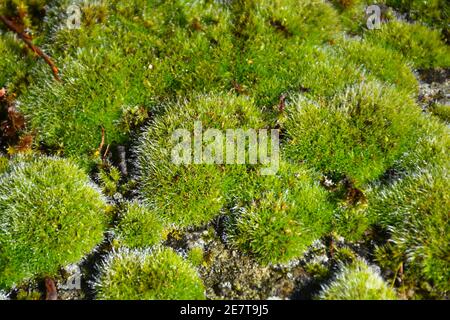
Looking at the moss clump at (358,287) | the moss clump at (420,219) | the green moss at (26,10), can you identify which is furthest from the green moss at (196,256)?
the green moss at (26,10)

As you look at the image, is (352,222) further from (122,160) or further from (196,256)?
(122,160)

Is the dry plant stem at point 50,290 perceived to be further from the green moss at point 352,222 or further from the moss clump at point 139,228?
the green moss at point 352,222

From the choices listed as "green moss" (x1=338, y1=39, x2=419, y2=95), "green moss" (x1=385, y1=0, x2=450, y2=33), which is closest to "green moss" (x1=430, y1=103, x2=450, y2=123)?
"green moss" (x1=338, y1=39, x2=419, y2=95)

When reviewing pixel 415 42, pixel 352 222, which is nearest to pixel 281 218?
pixel 352 222

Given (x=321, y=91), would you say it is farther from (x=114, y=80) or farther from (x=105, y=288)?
(x=105, y=288)

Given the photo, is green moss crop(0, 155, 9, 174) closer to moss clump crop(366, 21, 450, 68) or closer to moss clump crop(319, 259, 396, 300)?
moss clump crop(319, 259, 396, 300)
